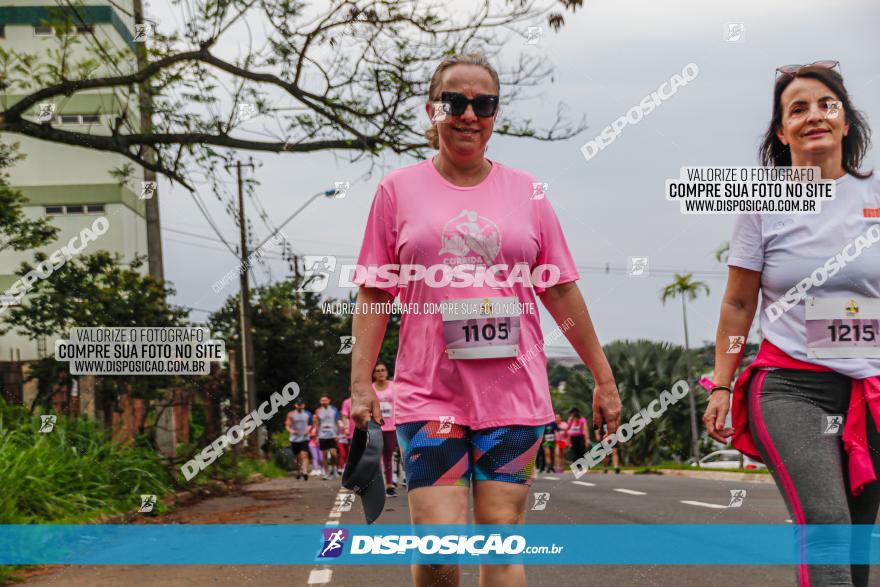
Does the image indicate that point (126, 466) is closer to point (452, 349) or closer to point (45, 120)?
point (45, 120)

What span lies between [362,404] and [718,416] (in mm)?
1202

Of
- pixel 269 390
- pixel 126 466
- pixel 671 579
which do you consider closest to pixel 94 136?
pixel 126 466

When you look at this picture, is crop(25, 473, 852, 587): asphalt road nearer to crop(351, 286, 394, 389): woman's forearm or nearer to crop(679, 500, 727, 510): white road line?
crop(679, 500, 727, 510): white road line

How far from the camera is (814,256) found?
135 inches

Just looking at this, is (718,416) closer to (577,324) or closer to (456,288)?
(577,324)

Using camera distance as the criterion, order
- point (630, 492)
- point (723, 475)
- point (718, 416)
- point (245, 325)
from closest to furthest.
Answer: point (718, 416)
point (630, 492)
point (723, 475)
point (245, 325)

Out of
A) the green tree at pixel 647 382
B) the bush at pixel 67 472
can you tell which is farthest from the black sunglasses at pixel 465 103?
the green tree at pixel 647 382

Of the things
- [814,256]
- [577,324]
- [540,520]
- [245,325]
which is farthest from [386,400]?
[245,325]

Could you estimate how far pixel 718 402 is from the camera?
11.9 ft

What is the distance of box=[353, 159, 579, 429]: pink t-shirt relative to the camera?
3.33 m

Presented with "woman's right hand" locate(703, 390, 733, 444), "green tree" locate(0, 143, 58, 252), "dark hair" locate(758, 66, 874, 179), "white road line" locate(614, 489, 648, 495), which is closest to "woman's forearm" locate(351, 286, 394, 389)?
"woman's right hand" locate(703, 390, 733, 444)

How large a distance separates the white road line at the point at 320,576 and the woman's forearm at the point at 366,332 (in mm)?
3226

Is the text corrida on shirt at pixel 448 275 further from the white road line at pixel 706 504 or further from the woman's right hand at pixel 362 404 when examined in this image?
the white road line at pixel 706 504

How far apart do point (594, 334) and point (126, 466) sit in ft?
30.7
